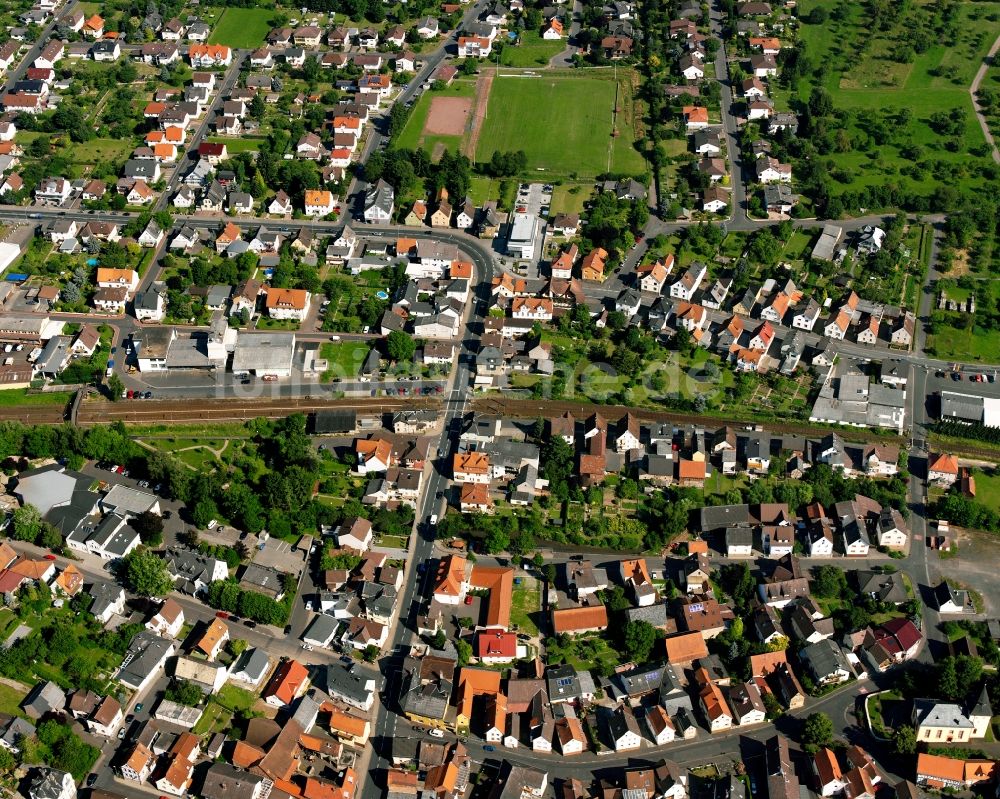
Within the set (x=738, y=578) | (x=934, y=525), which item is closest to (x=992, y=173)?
(x=934, y=525)

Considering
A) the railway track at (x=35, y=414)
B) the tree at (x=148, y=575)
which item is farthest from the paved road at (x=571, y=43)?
the tree at (x=148, y=575)

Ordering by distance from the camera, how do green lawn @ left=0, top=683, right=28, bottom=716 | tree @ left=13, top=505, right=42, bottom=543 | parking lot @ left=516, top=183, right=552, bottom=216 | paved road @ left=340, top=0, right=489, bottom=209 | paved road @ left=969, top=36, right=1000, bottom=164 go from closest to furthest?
green lawn @ left=0, top=683, right=28, bottom=716 → tree @ left=13, top=505, right=42, bottom=543 → parking lot @ left=516, top=183, right=552, bottom=216 → paved road @ left=340, top=0, right=489, bottom=209 → paved road @ left=969, top=36, right=1000, bottom=164

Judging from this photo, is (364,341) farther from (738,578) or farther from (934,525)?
(934,525)

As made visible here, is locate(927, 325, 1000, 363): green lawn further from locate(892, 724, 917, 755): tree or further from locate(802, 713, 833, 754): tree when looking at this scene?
locate(802, 713, 833, 754): tree

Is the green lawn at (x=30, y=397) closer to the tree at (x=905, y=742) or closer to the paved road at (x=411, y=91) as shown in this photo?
the paved road at (x=411, y=91)

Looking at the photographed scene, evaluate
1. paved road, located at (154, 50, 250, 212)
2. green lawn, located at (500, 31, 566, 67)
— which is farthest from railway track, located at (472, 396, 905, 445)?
green lawn, located at (500, 31, 566, 67)

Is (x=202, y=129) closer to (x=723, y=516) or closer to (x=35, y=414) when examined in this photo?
(x=35, y=414)
